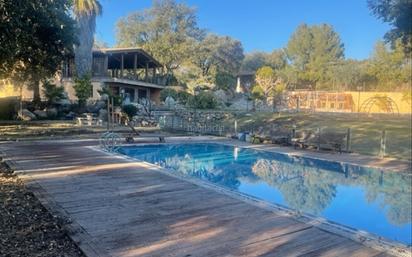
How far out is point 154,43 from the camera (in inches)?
1841

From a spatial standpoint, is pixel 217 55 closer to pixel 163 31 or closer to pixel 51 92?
pixel 163 31

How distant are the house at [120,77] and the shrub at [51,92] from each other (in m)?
2.55

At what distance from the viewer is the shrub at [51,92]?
23.1m

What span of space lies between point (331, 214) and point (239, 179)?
333 centimetres

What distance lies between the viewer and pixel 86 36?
28203mm

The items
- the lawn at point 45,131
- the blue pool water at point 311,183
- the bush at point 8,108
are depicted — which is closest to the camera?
the blue pool water at point 311,183

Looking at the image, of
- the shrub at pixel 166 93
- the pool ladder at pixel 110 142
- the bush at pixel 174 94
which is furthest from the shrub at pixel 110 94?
the pool ladder at pixel 110 142

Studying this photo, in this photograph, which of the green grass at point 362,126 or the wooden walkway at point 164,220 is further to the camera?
the green grass at point 362,126

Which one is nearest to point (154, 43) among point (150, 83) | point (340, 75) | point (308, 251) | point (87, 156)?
point (150, 83)

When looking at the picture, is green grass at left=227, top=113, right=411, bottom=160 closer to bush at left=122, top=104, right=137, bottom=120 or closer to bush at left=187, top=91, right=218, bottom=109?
bush at left=187, top=91, right=218, bottom=109

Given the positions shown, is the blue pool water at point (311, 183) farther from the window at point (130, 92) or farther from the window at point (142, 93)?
the window at point (142, 93)

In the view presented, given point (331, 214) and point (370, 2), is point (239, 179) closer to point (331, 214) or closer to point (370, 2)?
point (331, 214)

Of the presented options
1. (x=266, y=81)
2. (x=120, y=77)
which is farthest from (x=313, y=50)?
(x=120, y=77)

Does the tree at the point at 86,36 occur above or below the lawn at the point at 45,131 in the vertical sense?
above
